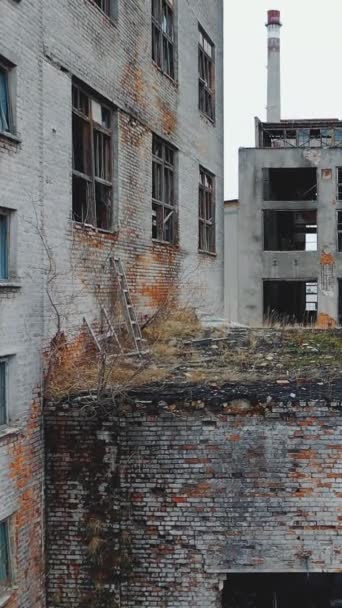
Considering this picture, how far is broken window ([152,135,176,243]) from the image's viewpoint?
14.9 m

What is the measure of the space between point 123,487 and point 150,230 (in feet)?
22.3

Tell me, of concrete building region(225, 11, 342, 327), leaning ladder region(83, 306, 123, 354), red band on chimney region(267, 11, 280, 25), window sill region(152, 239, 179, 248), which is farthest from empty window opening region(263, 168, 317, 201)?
leaning ladder region(83, 306, 123, 354)

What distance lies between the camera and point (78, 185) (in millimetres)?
10922

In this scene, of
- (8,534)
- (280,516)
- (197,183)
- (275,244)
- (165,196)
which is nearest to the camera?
(8,534)

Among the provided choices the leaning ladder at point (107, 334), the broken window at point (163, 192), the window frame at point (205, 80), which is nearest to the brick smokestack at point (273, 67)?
the window frame at point (205, 80)

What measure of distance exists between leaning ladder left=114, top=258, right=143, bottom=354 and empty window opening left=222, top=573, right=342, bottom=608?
384 cm

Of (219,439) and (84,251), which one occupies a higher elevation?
(84,251)

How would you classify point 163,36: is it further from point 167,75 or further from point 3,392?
point 3,392

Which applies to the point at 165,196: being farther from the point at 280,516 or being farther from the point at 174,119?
the point at 280,516

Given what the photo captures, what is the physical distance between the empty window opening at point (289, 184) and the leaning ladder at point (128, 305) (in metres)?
16.8

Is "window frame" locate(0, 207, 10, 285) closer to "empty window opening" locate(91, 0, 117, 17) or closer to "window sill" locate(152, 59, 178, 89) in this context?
"empty window opening" locate(91, 0, 117, 17)

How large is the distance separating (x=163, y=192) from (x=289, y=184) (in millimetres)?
16926

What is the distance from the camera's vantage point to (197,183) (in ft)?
59.3

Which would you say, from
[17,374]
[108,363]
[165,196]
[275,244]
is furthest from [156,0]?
[275,244]
